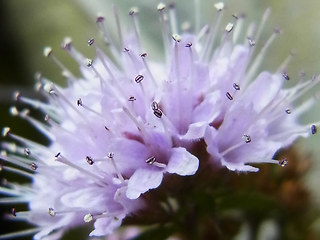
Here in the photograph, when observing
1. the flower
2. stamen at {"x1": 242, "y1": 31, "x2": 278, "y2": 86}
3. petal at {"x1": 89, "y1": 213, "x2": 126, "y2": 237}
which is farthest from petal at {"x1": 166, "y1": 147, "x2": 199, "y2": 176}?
stamen at {"x1": 242, "y1": 31, "x2": 278, "y2": 86}

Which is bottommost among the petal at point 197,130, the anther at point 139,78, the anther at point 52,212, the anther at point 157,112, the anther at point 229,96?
the petal at point 197,130

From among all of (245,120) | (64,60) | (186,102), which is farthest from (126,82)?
→ (64,60)

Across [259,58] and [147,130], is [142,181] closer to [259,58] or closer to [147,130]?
[147,130]

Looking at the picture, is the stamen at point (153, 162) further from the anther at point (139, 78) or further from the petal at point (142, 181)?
the anther at point (139, 78)

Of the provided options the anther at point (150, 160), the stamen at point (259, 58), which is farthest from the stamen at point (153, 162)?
the stamen at point (259, 58)

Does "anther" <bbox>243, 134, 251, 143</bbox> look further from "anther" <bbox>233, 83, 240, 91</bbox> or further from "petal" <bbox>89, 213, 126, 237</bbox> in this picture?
"petal" <bbox>89, 213, 126, 237</bbox>

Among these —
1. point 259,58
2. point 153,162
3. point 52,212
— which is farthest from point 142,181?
point 259,58
